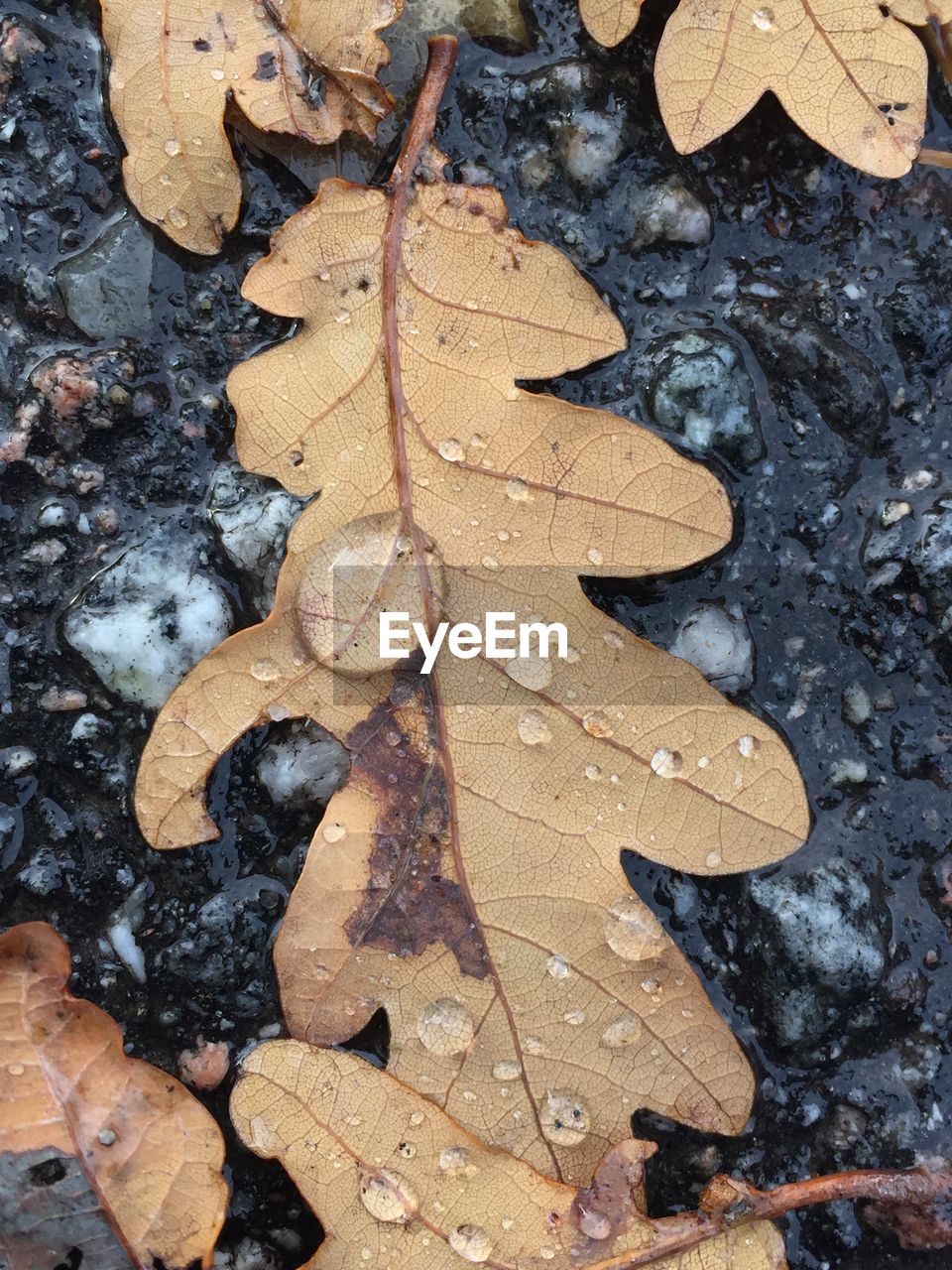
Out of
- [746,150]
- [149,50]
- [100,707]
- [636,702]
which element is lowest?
[100,707]

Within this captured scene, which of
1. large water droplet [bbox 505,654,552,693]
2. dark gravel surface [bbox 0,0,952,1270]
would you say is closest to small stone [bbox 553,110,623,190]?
dark gravel surface [bbox 0,0,952,1270]

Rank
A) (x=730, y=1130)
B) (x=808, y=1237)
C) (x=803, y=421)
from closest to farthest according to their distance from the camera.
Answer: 1. (x=730, y=1130)
2. (x=808, y=1237)
3. (x=803, y=421)

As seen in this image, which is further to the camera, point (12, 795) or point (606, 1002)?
point (12, 795)

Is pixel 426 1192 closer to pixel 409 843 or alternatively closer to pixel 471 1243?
pixel 471 1243

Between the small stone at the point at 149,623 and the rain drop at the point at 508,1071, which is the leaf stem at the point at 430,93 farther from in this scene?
the rain drop at the point at 508,1071

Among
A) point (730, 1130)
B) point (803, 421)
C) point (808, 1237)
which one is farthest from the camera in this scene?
point (803, 421)

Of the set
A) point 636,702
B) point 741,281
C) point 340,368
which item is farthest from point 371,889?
point 741,281

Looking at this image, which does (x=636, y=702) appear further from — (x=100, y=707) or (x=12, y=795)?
(x=12, y=795)
